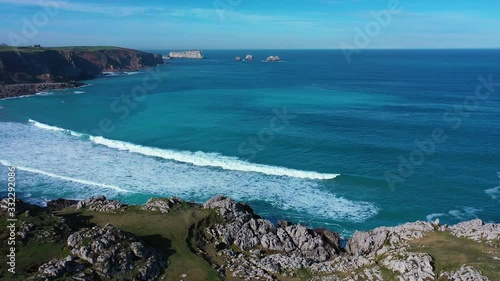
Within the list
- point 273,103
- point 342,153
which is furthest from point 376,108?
point 342,153

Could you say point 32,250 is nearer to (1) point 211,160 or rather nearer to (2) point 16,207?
(2) point 16,207

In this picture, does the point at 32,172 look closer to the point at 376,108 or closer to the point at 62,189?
the point at 62,189

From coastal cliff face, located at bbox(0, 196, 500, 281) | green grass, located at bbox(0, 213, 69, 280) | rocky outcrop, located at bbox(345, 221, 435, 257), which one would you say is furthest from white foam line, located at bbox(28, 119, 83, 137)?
rocky outcrop, located at bbox(345, 221, 435, 257)

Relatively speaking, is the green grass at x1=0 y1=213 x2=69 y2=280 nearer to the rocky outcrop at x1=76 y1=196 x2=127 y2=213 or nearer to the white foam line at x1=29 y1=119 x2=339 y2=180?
the rocky outcrop at x1=76 y1=196 x2=127 y2=213

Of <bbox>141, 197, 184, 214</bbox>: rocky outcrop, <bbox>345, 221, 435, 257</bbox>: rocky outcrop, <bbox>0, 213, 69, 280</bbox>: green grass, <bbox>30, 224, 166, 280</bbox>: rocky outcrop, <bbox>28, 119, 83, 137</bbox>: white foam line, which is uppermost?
<bbox>345, 221, 435, 257</bbox>: rocky outcrop

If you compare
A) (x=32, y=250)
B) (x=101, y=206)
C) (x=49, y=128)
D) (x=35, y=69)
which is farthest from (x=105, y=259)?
(x=35, y=69)
